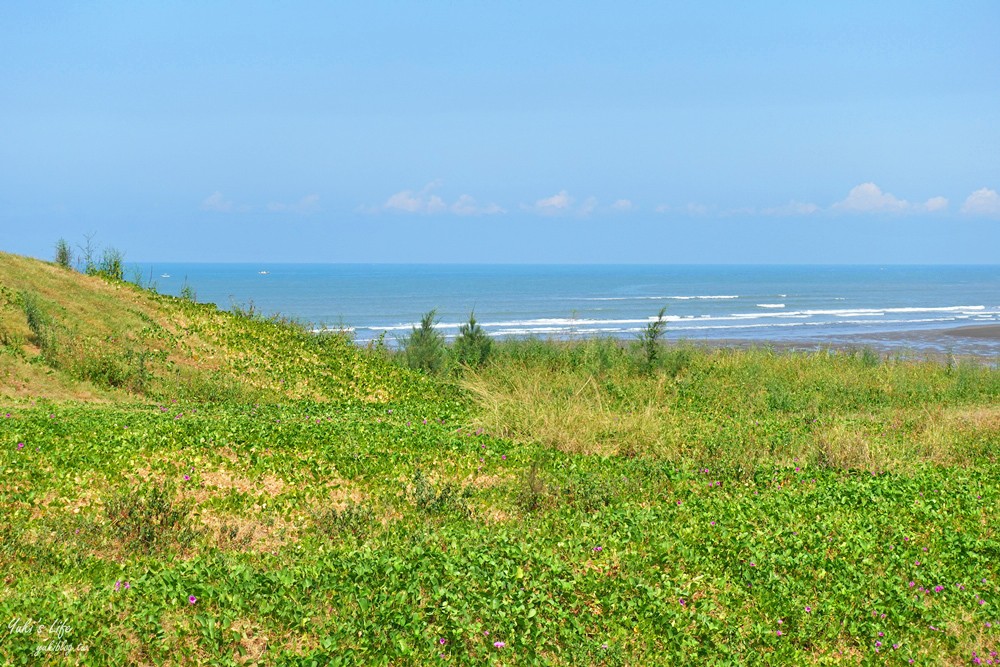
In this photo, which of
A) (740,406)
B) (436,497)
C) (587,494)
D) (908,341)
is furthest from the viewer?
(908,341)

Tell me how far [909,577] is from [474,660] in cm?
399

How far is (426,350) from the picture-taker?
877 inches

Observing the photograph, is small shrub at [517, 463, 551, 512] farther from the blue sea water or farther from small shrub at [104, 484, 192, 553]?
the blue sea water

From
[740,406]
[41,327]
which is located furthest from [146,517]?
[740,406]

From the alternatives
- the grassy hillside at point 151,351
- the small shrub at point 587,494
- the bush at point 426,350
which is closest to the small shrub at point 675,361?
the bush at point 426,350

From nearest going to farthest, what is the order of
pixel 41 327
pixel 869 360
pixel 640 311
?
pixel 41 327, pixel 869 360, pixel 640 311

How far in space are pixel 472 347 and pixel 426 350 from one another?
1179mm

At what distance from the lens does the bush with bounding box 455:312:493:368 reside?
21.9m

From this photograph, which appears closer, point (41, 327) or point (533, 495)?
point (533, 495)

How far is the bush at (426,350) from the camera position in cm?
2208

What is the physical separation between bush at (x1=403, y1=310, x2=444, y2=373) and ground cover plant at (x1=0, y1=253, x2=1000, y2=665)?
21.4ft

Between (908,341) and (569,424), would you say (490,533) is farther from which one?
(908,341)

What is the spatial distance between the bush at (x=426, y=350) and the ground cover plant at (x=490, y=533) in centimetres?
654

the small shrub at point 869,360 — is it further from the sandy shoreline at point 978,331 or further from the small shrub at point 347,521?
the sandy shoreline at point 978,331
